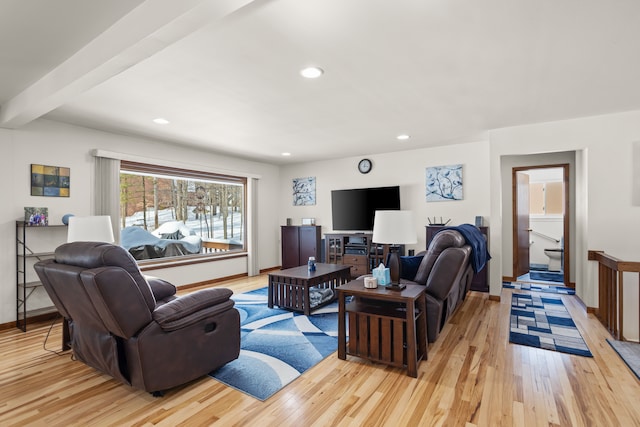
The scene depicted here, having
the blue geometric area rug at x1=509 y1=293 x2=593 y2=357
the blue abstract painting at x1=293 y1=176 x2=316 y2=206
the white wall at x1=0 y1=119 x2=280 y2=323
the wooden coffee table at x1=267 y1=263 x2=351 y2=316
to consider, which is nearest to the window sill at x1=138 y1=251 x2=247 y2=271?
the white wall at x1=0 y1=119 x2=280 y2=323

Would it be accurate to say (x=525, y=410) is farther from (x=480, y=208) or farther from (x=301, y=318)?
(x=480, y=208)

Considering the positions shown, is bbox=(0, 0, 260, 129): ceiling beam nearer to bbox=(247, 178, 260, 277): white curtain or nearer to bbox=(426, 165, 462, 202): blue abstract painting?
bbox=(247, 178, 260, 277): white curtain

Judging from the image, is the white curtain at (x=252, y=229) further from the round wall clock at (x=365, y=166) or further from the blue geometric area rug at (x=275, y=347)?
the blue geometric area rug at (x=275, y=347)

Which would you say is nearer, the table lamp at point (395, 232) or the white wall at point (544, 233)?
the table lamp at point (395, 232)

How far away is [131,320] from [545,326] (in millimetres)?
3854

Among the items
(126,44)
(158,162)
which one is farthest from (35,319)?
(126,44)

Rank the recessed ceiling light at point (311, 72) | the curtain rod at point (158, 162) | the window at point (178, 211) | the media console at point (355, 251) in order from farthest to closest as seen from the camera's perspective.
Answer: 1. the media console at point (355, 251)
2. the window at point (178, 211)
3. the curtain rod at point (158, 162)
4. the recessed ceiling light at point (311, 72)

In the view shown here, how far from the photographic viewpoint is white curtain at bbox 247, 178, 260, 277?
6.55m

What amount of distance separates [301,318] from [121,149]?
3.39 meters

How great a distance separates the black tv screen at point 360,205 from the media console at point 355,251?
1.17 ft

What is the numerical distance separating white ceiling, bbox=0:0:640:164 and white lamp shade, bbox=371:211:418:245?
1.18m

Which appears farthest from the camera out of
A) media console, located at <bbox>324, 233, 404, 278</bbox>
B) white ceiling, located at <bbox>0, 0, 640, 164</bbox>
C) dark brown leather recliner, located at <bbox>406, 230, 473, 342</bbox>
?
media console, located at <bbox>324, 233, 404, 278</bbox>

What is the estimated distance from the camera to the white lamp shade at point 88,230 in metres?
3.06

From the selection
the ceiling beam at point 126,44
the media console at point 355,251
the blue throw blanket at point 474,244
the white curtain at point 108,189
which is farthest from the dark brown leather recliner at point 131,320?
the media console at point 355,251
